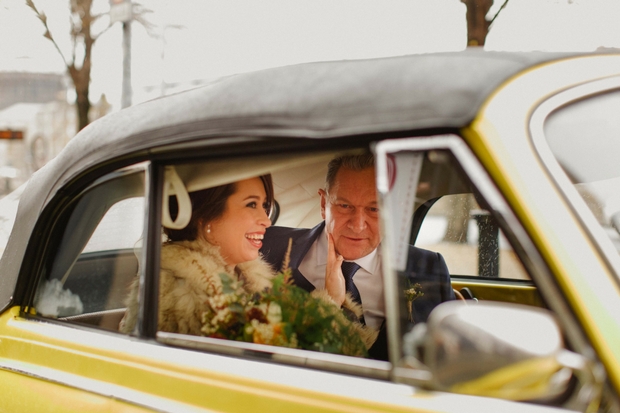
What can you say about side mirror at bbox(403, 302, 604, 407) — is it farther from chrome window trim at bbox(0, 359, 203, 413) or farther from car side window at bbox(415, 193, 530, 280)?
car side window at bbox(415, 193, 530, 280)

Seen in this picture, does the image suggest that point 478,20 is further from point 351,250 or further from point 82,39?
point 82,39

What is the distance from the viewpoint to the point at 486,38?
6156 mm

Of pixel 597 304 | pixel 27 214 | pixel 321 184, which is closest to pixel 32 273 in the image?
pixel 27 214

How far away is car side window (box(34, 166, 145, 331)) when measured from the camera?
2166mm

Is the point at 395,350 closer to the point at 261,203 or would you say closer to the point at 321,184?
the point at 261,203

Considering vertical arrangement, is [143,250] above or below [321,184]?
below

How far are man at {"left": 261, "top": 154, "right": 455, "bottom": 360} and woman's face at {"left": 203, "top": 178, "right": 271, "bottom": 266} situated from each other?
83 millimetres

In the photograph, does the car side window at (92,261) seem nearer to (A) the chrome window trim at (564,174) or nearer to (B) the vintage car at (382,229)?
(B) the vintage car at (382,229)

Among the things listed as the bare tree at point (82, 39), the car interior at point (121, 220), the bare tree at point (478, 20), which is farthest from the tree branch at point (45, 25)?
the car interior at point (121, 220)

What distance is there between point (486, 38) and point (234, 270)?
469cm

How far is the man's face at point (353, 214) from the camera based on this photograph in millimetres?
2794

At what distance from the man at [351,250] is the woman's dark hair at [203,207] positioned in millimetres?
354

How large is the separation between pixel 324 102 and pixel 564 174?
1.87ft

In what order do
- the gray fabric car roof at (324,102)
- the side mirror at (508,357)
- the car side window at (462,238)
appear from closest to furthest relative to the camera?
the side mirror at (508,357)
the gray fabric car roof at (324,102)
the car side window at (462,238)
